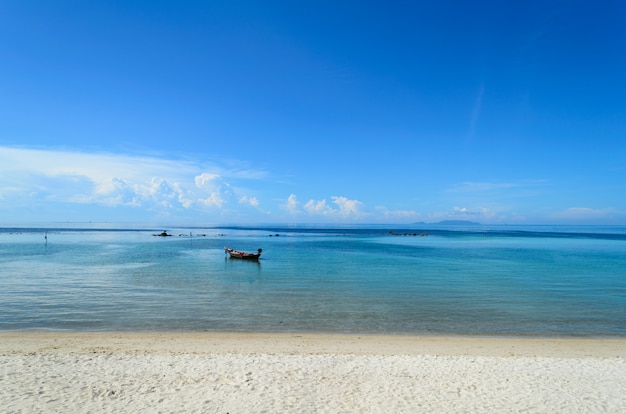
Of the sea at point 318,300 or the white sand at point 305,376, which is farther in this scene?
the sea at point 318,300

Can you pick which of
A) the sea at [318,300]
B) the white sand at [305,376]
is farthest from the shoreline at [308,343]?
the sea at [318,300]

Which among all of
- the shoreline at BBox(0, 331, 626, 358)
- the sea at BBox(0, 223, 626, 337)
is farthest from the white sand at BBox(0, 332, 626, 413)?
the sea at BBox(0, 223, 626, 337)

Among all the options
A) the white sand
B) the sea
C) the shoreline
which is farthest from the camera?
the sea

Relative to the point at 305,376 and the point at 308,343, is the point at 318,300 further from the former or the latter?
the point at 305,376

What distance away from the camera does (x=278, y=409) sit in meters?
8.24

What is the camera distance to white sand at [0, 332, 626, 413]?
8430 mm

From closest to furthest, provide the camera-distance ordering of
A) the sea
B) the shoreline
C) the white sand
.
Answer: the white sand → the shoreline → the sea

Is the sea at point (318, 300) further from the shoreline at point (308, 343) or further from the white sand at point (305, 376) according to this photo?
the white sand at point (305, 376)

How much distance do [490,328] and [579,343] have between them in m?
3.21

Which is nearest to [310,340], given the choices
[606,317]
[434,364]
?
[434,364]

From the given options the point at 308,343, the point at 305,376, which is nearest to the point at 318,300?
the point at 308,343

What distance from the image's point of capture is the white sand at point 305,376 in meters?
8.43

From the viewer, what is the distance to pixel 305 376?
1008 cm

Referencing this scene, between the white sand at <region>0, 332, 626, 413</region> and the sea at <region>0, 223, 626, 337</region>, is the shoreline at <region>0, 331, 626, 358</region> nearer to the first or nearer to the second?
the white sand at <region>0, 332, 626, 413</region>
